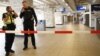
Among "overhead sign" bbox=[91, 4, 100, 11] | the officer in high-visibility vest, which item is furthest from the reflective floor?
"overhead sign" bbox=[91, 4, 100, 11]

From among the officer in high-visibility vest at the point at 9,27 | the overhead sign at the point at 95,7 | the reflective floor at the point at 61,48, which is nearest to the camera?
the officer in high-visibility vest at the point at 9,27

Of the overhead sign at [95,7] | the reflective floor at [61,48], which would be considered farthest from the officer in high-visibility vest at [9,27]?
the overhead sign at [95,7]

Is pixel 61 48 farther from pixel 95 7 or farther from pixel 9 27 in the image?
pixel 95 7

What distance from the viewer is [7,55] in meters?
6.28

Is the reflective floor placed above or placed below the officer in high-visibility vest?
below

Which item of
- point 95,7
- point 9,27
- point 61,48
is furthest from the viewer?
point 95,7

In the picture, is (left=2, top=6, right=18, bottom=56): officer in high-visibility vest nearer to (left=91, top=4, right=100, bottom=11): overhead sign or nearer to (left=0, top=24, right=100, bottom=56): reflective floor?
(left=0, top=24, right=100, bottom=56): reflective floor

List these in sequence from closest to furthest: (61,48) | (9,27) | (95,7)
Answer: (9,27), (61,48), (95,7)

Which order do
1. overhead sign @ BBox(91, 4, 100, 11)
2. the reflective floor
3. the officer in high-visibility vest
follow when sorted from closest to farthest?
the officer in high-visibility vest, the reflective floor, overhead sign @ BBox(91, 4, 100, 11)

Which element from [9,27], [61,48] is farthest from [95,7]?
[9,27]

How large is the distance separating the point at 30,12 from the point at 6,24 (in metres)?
1.23

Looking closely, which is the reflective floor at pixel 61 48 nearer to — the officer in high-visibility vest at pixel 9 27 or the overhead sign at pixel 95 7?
the officer in high-visibility vest at pixel 9 27

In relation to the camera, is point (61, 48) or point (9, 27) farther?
point (61, 48)

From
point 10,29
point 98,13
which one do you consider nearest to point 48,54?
point 10,29
